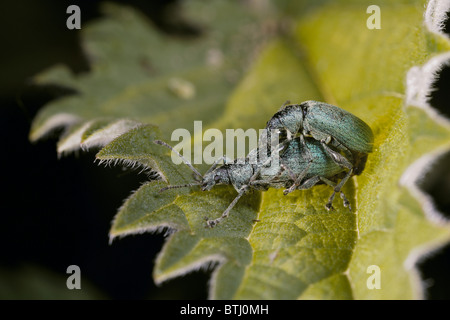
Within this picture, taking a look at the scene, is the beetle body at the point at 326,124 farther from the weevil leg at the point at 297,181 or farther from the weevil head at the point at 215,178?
the weevil head at the point at 215,178

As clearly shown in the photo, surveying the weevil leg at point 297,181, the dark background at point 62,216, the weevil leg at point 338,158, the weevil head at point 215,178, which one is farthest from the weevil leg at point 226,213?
the dark background at point 62,216

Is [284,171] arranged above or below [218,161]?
below

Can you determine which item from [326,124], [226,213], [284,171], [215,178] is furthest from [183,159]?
[326,124]

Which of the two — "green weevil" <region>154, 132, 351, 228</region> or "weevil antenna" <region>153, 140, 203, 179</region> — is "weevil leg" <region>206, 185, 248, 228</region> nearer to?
"green weevil" <region>154, 132, 351, 228</region>

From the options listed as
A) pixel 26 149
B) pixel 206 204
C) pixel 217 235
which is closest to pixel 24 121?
pixel 26 149

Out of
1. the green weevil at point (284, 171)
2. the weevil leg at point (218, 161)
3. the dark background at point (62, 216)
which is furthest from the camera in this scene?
the dark background at point (62, 216)

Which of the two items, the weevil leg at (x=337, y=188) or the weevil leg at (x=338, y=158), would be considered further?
the weevil leg at (x=338, y=158)

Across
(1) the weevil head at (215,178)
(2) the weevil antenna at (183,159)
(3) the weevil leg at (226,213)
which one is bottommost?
(3) the weevil leg at (226,213)

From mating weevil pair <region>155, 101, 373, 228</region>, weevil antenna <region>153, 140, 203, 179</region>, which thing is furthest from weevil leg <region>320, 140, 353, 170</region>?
weevil antenna <region>153, 140, 203, 179</region>

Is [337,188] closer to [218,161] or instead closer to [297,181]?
[297,181]
